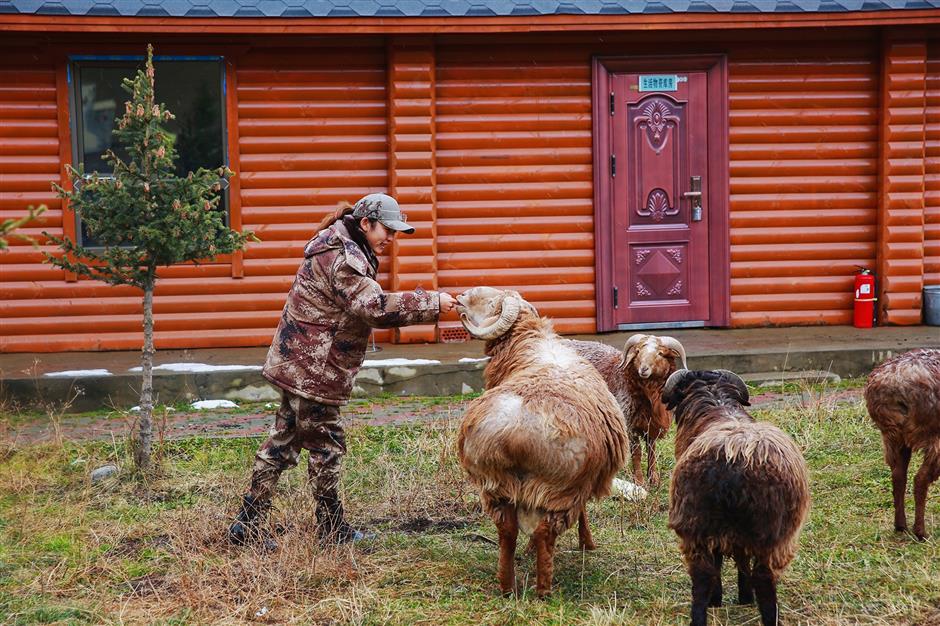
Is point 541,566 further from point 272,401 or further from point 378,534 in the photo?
point 272,401

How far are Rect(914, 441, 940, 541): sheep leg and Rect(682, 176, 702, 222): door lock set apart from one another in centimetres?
633

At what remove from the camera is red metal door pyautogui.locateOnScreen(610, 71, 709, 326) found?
11.9 metres

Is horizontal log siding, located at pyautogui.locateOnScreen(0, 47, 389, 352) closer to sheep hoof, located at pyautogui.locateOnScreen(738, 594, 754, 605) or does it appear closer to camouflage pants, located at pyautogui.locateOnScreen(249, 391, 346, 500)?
camouflage pants, located at pyautogui.locateOnScreen(249, 391, 346, 500)

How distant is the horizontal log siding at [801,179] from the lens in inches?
473

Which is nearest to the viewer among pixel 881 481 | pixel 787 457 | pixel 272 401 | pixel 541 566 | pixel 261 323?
pixel 787 457

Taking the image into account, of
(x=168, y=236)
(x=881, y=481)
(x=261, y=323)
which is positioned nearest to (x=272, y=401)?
(x=261, y=323)

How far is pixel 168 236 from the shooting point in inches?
294

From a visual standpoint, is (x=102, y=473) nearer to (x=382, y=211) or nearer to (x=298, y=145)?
(x=382, y=211)

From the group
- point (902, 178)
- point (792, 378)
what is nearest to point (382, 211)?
point (792, 378)

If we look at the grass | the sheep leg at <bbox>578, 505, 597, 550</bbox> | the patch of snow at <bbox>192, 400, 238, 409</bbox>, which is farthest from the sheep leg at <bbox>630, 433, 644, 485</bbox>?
the patch of snow at <bbox>192, 400, 238, 409</bbox>

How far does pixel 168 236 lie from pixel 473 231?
4.90 m

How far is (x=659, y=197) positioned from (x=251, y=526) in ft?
24.0

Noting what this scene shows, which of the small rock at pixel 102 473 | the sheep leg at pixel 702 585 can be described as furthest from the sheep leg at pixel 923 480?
the small rock at pixel 102 473

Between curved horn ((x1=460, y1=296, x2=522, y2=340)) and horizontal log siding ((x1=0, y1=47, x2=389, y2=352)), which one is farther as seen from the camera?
horizontal log siding ((x1=0, y1=47, x2=389, y2=352))
